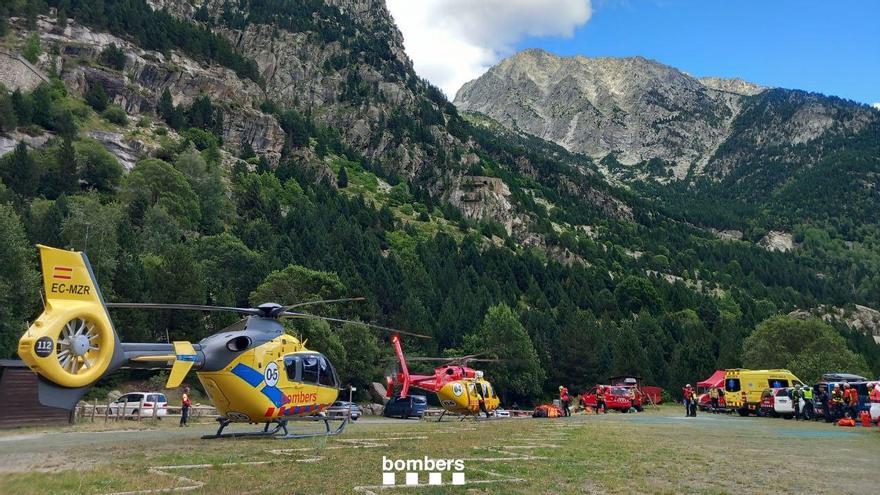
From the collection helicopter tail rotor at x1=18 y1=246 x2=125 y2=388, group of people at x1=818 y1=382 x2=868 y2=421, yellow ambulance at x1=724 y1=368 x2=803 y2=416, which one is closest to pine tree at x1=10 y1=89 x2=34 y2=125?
helicopter tail rotor at x1=18 y1=246 x2=125 y2=388

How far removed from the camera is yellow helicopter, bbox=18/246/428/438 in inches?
472

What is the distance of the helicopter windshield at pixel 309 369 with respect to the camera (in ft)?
58.0

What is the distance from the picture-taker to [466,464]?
11.1 m

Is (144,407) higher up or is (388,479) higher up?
(388,479)

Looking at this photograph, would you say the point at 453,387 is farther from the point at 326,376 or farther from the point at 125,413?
the point at 125,413

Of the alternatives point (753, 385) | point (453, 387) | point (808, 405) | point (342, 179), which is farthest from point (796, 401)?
point (342, 179)

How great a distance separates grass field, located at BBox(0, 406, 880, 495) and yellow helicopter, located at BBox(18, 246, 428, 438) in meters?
1.37

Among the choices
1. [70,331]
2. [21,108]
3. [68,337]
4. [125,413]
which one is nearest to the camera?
[68,337]

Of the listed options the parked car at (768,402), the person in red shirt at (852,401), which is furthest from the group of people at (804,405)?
the person in red shirt at (852,401)

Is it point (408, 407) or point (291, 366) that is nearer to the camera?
point (291, 366)

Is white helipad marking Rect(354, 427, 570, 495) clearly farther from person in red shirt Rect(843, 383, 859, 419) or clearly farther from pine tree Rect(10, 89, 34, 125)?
pine tree Rect(10, 89, 34, 125)

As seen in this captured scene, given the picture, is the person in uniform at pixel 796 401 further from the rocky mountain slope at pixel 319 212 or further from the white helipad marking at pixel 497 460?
the rocky mountain slope at pixel 319 212

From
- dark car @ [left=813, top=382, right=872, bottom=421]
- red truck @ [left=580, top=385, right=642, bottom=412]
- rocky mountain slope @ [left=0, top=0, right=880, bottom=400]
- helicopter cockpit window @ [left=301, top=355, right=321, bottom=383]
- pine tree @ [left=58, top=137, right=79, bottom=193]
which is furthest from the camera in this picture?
pine tree @ [left=58, top=137, right=79, bottom=193]

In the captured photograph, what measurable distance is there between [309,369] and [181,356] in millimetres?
4308
